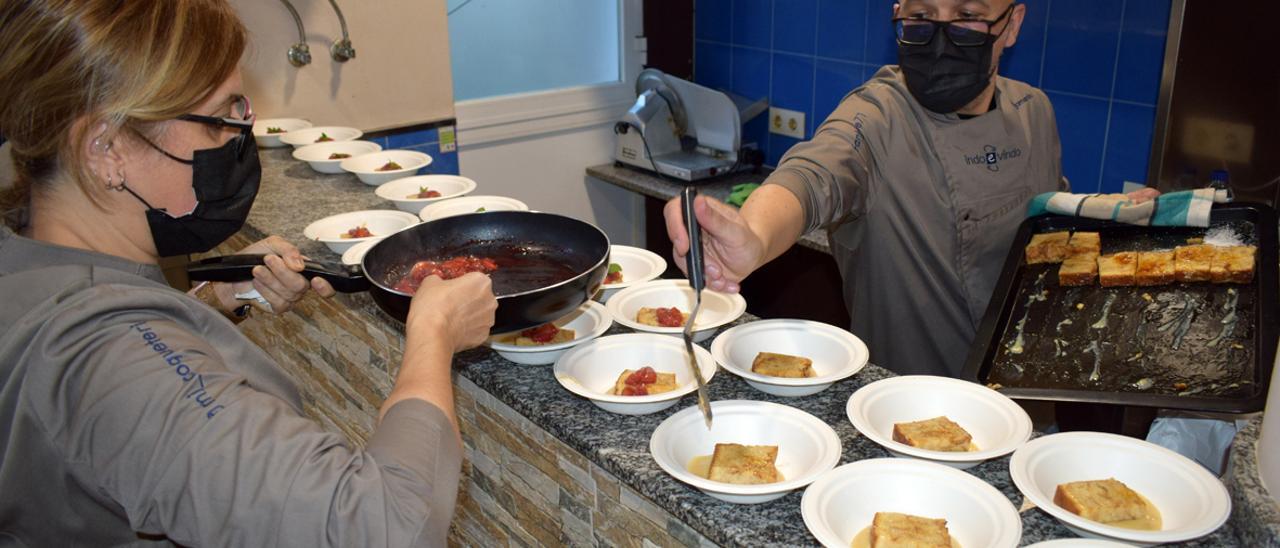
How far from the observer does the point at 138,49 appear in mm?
1303

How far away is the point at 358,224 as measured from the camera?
8.70 ft

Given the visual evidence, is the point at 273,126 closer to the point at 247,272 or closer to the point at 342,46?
the point at 342,46

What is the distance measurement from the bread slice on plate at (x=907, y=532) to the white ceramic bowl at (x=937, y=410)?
0.42ft

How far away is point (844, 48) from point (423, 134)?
76.0 inches

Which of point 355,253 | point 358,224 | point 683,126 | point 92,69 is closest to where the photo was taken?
point 92,69

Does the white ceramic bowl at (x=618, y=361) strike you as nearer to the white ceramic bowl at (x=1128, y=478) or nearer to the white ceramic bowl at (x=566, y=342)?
the white ceramic bowl at (x=566, y=342)

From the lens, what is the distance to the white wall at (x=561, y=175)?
4.82 metres

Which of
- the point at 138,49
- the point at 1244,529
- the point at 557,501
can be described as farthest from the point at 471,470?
the point at 1244,529

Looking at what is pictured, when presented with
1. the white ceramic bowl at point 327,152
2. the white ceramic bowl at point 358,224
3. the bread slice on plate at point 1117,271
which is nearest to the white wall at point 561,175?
the white ceramic bowl at point 327,152

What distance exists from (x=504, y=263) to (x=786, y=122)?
2.91 metres

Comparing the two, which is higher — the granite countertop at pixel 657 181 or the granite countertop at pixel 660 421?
the granite countertop at pixel 660 421

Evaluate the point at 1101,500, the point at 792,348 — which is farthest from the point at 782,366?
the point at 1101,500

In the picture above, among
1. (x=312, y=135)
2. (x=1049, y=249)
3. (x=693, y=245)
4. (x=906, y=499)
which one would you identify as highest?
(x=693, y=245)

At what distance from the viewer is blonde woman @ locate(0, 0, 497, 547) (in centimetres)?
117
